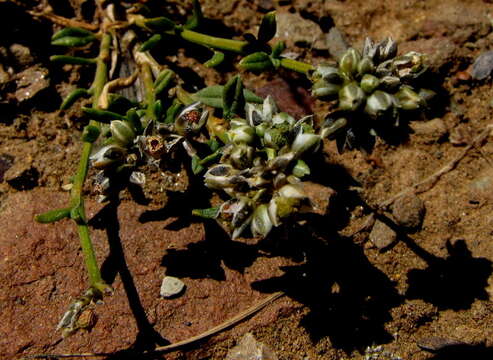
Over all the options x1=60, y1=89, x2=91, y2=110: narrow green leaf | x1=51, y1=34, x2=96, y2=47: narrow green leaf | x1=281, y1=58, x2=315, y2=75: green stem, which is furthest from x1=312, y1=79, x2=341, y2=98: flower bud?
x1=51, y1=34, x2=96, y2=47: narrow green leaf

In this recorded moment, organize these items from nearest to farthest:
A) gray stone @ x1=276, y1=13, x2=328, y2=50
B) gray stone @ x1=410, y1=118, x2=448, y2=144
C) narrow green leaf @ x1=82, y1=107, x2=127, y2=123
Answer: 1. narrow green leaf @ x1=82, y1=107, x2=127, y2=123
2. gray stone @ x1=410, y1=118, x2=448, y2=144
3. gray stone @ x1=276, y1=13, x2=328, y2=50

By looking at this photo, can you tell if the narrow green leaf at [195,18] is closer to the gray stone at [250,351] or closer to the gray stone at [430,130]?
the gray stone at [430,130]

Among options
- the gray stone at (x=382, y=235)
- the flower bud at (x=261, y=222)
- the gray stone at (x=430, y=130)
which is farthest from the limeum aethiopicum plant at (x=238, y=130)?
the gray stone at (x=430, y=130)

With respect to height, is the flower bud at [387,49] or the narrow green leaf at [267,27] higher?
the flower bud at [387,49]

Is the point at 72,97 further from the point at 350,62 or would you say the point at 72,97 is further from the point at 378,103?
the point at 378,103

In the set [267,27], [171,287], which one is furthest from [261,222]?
[267,27]

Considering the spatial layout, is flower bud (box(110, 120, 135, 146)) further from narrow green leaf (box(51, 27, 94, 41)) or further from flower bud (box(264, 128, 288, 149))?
narrow green leaf (box(51, 27, 94, 41))
